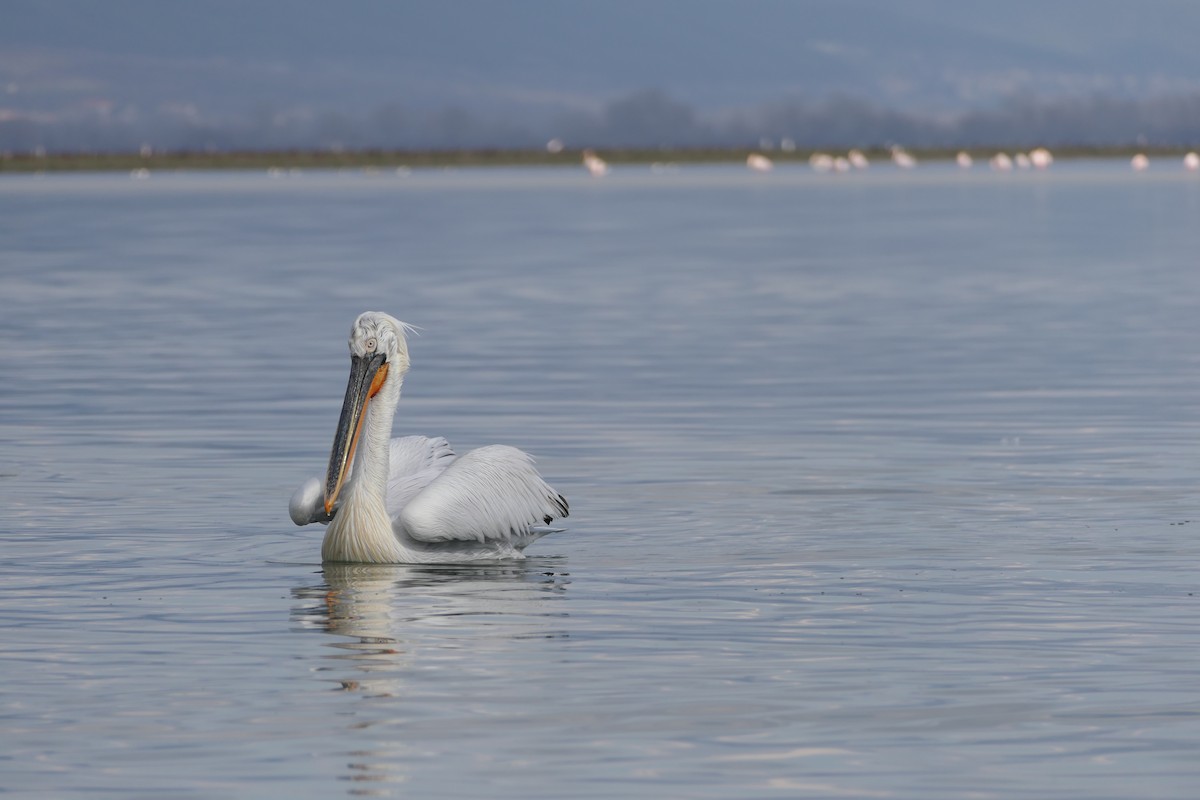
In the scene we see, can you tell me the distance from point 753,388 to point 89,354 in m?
7.31

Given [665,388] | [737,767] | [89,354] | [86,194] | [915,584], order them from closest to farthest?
[737,767]
[915,584]
[665,388]
[89,354]
[86,194]

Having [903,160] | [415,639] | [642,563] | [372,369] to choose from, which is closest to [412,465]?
[372,369]

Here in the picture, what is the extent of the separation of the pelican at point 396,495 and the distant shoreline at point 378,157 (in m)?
136

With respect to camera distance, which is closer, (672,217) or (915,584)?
(915,584)

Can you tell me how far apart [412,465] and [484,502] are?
1172 mm

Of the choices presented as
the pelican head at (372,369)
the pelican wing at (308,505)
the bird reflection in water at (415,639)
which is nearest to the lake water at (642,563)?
the bird reflection in water at (415,639)

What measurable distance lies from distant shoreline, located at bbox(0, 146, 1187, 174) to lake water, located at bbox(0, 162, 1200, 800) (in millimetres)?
124179

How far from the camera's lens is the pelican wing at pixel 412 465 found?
14.0 metres

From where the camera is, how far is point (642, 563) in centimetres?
1345

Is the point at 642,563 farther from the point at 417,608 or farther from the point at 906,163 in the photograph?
the point at 906,163

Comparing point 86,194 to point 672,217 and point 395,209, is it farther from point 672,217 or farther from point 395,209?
point 672,217

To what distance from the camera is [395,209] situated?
78688 mm

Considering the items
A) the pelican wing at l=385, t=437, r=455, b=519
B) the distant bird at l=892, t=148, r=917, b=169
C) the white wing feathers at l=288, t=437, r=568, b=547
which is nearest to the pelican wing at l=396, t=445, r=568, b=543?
the white wing feathers at l=288, t=437, r=568, b=547

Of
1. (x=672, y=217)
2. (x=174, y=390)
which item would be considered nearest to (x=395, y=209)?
(x=672, y=217)
